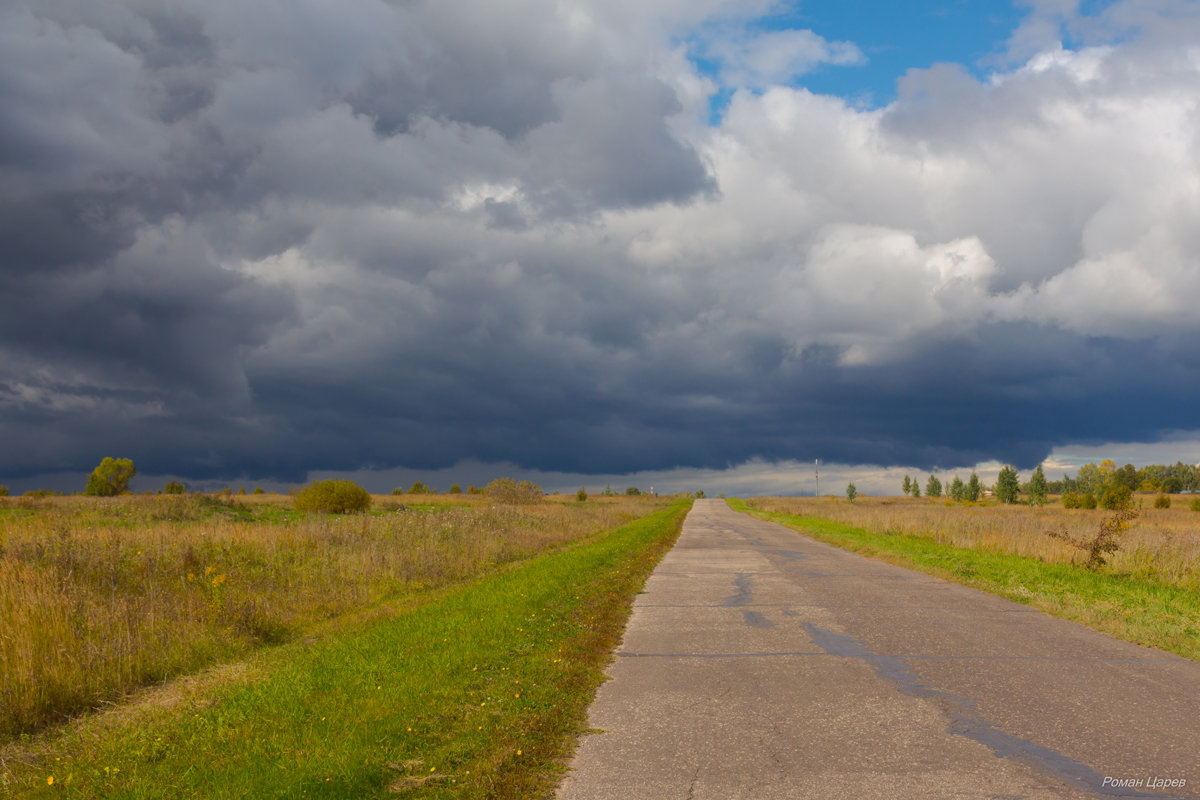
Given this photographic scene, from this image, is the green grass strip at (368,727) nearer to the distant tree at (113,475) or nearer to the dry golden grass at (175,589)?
the dry golden grass at (175,589)

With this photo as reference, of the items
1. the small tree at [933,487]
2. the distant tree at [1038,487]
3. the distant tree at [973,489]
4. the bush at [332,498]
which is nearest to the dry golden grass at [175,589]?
the bush at [332,498]

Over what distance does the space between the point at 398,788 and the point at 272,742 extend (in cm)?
177

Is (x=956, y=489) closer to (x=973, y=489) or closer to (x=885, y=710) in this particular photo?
(x=973, y=489)

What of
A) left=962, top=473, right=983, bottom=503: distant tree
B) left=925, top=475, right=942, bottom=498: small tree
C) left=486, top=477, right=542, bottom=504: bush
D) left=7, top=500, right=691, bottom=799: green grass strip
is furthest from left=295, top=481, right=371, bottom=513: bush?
left=925, top=475, right=942, bottom=498: small tree

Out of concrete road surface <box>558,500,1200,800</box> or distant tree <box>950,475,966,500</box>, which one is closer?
concrete road surface <box>558,500,1200,800</box>

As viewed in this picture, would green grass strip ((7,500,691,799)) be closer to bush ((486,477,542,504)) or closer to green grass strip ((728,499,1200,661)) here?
green grass strip ((728,499,1200,661))

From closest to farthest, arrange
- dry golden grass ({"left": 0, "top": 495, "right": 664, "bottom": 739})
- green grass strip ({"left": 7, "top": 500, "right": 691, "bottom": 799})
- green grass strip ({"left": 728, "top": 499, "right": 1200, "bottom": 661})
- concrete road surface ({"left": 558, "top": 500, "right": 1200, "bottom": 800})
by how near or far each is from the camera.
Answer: concrete road surface ({"left": 558, "top": 500, "right": 1200, "bottom": 800})
green grass strip ({"left": 7, "top": 500, "right": 691, "bottom": 799})
dry golden grass ({"left": 0, "top": 495, "right": 664, "bottom": 739})
green grass strip ({"left": 728, "top": 499, "right": 1200, "bottom": 661})

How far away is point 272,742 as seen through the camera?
631 centimetres

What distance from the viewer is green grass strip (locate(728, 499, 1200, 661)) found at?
11048 mm

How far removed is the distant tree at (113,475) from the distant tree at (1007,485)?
11409cm

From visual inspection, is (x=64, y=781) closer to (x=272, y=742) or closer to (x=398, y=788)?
(x=272, y=742)

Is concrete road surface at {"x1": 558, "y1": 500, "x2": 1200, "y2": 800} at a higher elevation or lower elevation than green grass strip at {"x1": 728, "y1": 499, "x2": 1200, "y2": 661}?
higher

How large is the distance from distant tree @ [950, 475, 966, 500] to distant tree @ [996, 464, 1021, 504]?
22.9m

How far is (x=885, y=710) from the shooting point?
279 inches
